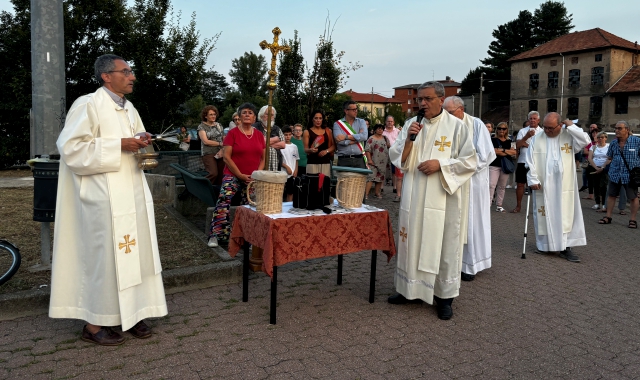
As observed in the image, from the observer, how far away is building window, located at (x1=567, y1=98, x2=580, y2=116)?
54469 mm

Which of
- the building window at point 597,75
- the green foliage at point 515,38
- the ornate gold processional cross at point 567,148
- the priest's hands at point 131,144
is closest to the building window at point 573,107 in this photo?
the building window at point 597,75

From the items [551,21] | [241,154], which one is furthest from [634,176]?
[551,21]

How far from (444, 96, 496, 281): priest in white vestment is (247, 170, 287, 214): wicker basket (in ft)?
8.09

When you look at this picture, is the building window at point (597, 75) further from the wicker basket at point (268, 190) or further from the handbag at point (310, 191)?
the wicker basket at point (268, 190)

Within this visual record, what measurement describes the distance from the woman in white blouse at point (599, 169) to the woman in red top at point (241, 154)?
9048 millimetres

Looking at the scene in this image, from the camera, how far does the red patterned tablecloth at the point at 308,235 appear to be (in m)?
4.28

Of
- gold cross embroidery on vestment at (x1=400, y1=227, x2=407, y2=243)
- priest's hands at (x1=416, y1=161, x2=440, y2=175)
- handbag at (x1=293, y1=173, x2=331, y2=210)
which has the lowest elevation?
gold cross embroidery on vestment at (x1=400, y1=227, x2=407, y2=243)

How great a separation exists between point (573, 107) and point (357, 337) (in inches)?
2290

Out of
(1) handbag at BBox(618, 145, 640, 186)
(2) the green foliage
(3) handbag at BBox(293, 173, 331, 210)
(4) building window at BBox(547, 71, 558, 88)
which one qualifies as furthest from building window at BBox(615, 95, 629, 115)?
(3) handbag at BBox(293, 173, 331, 210)

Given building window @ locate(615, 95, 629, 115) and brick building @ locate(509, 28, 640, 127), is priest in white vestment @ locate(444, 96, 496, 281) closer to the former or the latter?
brick building @ locate(509, 28, 640, 127)

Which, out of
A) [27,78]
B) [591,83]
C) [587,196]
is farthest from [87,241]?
[591,83]

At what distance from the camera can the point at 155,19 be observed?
15320 millimetres

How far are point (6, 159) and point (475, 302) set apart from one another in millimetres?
18534

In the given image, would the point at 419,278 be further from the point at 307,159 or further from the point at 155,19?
the point at 155,19
